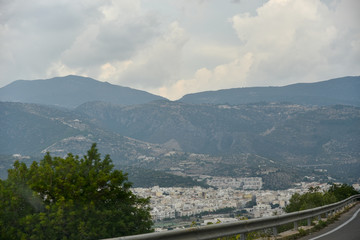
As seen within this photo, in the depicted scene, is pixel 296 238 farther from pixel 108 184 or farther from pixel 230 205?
pixel 230 205

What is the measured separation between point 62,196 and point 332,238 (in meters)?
8.80

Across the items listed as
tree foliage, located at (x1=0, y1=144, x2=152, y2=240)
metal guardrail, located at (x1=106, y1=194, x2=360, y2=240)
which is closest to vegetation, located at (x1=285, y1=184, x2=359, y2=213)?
tree foliage, located at (x1=0, y1=144, x2=152, y2=240)

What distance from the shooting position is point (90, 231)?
15.3 m

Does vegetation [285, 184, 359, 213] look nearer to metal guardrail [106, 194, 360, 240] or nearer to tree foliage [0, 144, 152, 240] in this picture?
tree foliage [0, 144, 152, 240]

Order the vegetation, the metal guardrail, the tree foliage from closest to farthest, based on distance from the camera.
→ the metal guardrail
the tree foliage
the vegetation

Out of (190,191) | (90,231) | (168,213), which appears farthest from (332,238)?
(190,191)

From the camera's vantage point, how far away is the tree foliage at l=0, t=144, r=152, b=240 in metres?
15.2

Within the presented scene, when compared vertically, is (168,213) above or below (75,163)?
below

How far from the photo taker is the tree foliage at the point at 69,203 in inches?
600

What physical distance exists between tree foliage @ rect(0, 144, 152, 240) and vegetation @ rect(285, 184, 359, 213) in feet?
52.3

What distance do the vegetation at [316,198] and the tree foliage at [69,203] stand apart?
15.9 meters

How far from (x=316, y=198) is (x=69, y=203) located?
29.6m

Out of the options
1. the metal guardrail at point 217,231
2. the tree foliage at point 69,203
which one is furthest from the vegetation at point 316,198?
the metal guardrail at point 217,231

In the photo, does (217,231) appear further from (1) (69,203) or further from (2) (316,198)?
(2) (316,198)
